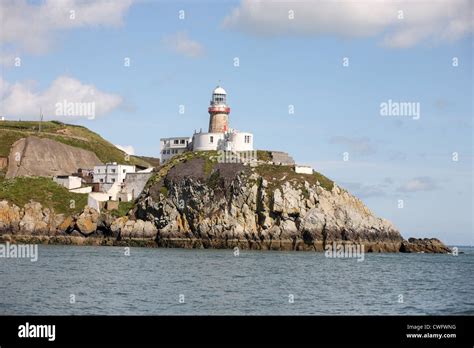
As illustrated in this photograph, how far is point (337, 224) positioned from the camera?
314 ft

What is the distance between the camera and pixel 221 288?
45906 millimetres

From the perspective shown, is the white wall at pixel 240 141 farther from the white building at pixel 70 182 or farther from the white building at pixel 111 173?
the white building at pixel 70 182

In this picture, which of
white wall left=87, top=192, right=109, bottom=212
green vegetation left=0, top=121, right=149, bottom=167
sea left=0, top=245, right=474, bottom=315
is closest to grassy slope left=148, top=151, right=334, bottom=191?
white wall left=87, top=192, right=109, bottom=212

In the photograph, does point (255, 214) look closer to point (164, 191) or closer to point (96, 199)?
point (164, 191)

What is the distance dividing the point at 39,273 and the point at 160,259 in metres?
19.5

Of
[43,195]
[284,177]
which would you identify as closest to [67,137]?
[43,195]

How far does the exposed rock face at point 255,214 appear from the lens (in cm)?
9481

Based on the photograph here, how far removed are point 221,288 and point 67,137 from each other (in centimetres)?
12015

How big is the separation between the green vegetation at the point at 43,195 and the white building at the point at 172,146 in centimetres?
1810

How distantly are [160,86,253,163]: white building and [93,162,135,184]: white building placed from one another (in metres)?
8.75

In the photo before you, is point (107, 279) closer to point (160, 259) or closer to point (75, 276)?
point (75, 276)

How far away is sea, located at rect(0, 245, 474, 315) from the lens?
Answer: 37031 millimetres

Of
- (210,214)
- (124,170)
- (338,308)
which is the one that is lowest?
(338,308)
